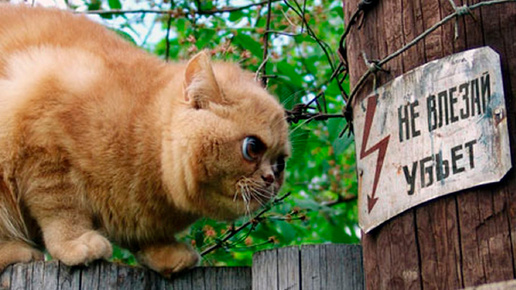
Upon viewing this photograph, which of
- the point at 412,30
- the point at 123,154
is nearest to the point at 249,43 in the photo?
the point at 123,154

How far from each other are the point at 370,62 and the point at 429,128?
0.38 m

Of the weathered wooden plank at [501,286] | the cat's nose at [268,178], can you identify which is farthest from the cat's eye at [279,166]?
the weathered wooden plank at [501,286]

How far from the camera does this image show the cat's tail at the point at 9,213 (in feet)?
10.2

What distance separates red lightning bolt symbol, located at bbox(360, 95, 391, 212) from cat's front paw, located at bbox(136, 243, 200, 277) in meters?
0.97

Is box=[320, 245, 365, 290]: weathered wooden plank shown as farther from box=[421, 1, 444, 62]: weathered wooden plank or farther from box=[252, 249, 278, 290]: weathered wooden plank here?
box=[421, 1, 444, 62]: weathered wooden plank

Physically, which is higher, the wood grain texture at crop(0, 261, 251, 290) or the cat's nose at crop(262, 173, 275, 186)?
the cat's nose at crop(262, 173, 275, 186)

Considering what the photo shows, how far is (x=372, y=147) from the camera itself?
7.57 ft

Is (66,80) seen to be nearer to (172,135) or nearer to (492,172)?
(172,135)

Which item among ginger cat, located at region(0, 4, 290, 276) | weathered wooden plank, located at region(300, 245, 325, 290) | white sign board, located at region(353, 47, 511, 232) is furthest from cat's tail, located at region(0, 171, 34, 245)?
white sign board, located at region(353, 47, 511, 232)

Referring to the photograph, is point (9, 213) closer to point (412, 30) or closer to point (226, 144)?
point (226, 144)

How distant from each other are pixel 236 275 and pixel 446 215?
1.02 metres

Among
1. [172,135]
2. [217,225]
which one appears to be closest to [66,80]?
[172,135]

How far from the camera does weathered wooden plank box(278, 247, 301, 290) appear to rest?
101 inches

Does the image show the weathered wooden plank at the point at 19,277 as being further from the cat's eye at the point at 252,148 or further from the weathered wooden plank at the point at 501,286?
the weathered wooden plank at the point at 501,286
